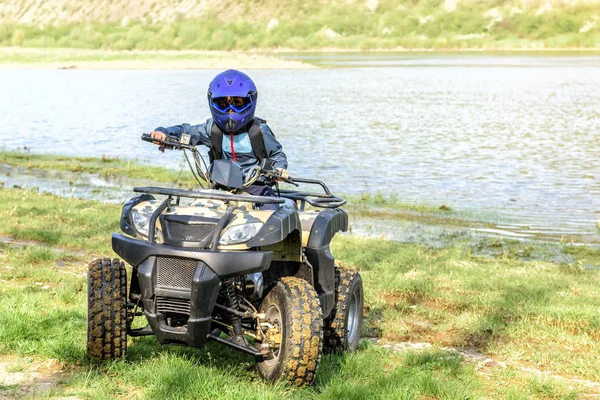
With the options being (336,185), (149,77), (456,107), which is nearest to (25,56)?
(149,77)

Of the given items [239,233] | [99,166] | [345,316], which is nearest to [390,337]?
[345,316]

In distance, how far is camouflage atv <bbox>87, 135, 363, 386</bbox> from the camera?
5.33m

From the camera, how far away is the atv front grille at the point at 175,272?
5363 millimetres

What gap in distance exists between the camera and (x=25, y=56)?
355 ft

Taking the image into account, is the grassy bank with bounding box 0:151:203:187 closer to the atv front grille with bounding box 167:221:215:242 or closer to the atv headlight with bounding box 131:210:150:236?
the atv headlight with bounding box 131:210:150:236

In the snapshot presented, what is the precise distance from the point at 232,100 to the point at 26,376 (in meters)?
2.46

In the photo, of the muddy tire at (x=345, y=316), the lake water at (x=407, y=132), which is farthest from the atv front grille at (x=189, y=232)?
the lake water at (x=407, y=132)

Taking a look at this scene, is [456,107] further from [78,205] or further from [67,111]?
[78,205]

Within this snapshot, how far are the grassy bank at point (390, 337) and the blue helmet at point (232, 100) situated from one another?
1790 millimetres

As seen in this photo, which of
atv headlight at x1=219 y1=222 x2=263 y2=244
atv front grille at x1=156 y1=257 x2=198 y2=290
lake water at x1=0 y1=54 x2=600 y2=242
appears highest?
atv headlight at x1=219 y1=222 x2=263 y2=244

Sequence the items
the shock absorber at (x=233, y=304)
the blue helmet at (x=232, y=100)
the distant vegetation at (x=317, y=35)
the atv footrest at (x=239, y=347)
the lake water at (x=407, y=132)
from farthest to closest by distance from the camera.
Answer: the distant vegetation at (x=317, y=35) → the lake water at (x=407, y=132) → the blue helmet at (x=232, y=100) → the shock absorber at (x=233, y=304) → the atv footrest at (x=239, y=347)

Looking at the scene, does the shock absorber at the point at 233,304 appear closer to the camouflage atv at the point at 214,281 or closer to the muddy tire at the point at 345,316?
the camouflage atv at the point at 214,281

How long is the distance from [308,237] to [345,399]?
1385 millimetres

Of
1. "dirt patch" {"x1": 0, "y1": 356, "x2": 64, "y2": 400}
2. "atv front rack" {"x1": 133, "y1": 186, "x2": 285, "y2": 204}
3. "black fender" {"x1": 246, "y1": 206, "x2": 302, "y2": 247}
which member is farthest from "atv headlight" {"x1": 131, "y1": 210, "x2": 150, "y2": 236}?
"dirt patch" {"x1": 0, "y1": 356, "x2": 64, "y2": 400}
